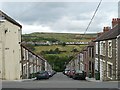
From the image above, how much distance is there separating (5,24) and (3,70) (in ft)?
16.9

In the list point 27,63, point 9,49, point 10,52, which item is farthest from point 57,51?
point 9,49

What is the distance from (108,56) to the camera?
34312 millimetres

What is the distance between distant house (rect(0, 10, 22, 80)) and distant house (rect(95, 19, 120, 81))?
10.3 metres

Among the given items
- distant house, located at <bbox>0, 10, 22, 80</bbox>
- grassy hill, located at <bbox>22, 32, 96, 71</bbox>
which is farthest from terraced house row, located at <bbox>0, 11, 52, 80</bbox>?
grassy hill, located at <bbox>22, 32, 96, 71</bbox>

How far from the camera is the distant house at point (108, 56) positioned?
31141 millimetres

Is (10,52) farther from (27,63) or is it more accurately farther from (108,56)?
(27,63)

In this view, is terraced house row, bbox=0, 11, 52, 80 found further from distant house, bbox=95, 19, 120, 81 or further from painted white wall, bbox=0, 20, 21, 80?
distant house, bbox=95, 19, 120, 81

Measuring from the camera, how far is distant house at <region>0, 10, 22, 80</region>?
115 ft

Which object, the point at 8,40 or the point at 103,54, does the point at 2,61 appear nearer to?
the point at 8,40

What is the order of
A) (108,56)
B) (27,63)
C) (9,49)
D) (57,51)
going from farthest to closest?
(57,51) → (27,63) → (9,49) → (108,56)

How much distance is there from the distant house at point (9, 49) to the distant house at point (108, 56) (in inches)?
405

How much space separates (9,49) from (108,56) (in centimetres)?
1139

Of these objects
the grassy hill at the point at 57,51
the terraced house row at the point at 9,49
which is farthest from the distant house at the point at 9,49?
the grassy hill at the point at 57,51

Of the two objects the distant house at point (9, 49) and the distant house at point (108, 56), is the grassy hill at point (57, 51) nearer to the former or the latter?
the distant house at point (108, 56)
